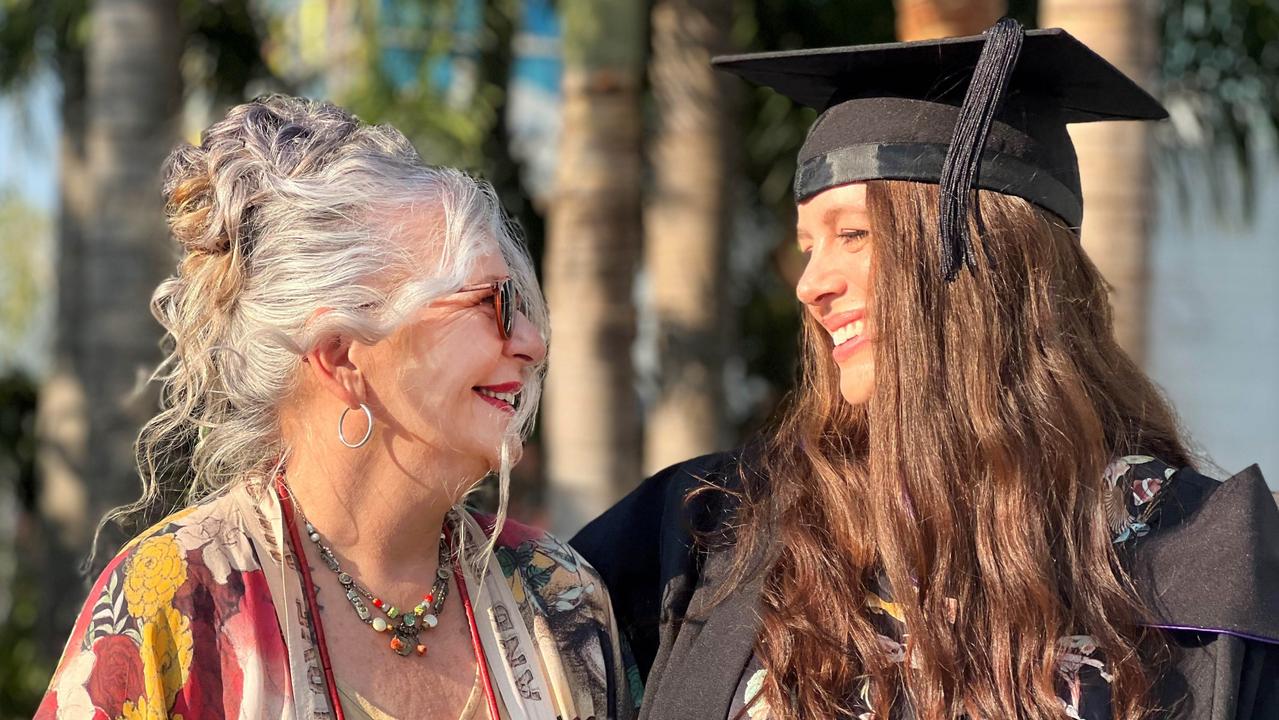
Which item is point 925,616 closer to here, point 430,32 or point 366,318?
point 366,318

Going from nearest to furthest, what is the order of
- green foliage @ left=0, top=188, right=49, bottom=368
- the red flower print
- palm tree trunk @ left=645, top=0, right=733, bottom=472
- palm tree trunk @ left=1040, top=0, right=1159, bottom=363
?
the red flower print → palm tree trunk @ left=1040, top=0, right=1159, bottom=363 → palm tree trunk @ left=645, top=0, right=733, bottom=472 → green foliage @ left=0, top=188, right=49, bottom=368

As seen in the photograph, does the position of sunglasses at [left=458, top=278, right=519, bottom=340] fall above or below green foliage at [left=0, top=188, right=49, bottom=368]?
above

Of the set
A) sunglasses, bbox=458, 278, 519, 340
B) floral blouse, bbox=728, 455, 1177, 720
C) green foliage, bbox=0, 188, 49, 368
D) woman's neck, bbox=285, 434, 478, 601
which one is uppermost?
sunglasses, bbox=458, 278, 519, 340

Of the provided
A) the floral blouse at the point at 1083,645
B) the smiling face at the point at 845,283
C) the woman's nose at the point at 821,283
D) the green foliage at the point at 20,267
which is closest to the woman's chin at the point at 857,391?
the smiling face at the point at 845,283

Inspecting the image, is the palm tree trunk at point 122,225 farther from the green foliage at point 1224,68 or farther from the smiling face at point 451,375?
the green foliage at point 1224,68

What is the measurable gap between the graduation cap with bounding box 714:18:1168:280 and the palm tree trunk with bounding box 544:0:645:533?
1672 millimetres

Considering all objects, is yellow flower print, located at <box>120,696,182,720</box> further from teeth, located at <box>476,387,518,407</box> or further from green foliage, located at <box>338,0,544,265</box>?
green foliage, located at <box>338,0,544,265</box>

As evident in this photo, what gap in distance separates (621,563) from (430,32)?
2584mm

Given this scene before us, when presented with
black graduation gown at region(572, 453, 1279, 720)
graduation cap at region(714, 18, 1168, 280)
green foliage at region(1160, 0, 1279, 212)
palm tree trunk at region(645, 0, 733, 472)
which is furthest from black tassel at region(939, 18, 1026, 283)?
green foliage at region(1160, 0, 1279, 212)

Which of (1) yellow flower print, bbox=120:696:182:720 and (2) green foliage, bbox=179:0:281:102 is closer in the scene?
(1) yellow flower print, bbox=120:696:182:720

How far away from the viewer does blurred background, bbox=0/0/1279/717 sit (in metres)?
3.92

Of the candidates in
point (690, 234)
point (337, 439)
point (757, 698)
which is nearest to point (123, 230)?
point (690, 234)

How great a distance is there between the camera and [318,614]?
80.0 inches

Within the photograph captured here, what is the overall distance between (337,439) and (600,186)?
2.13 meters
